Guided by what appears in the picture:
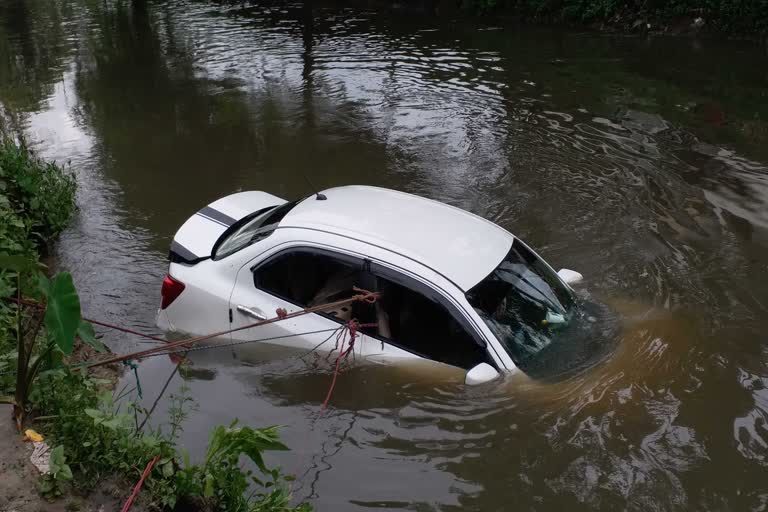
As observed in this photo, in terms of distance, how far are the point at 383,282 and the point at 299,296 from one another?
2.76 feet

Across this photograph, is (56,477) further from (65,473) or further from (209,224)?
(209,224)

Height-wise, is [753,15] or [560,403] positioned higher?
[753,15]

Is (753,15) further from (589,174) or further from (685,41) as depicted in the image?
(589,174)

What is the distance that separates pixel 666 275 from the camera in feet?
25.4

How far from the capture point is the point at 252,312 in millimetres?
5910

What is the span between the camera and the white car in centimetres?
539

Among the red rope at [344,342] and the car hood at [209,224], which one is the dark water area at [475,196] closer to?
the red rope at [344,342]

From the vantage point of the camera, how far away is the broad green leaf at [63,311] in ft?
12.1

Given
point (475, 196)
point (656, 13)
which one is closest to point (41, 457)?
point (475, 196)

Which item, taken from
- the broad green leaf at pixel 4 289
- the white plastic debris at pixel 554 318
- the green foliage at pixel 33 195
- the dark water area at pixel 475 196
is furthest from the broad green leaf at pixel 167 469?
the green foliage at pixel 33 195

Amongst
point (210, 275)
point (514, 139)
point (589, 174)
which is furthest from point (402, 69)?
point (210, 275)

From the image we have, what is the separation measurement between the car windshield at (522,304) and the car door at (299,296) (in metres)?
0.91

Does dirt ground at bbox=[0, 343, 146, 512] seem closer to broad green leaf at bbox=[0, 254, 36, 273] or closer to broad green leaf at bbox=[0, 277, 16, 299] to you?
broad green leaf at bbox=[0, 254, 36, 273]

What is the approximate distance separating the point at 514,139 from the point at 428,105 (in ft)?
7.76
